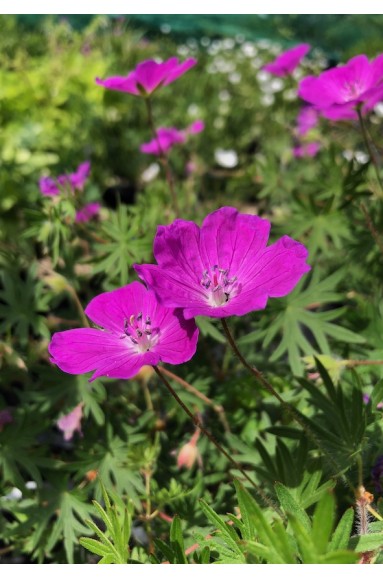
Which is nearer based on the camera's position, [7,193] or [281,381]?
[281,381]

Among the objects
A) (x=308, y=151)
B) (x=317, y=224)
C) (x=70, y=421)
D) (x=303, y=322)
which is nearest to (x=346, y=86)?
(x=317, y=224)

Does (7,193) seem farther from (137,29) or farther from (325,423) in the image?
(137,29)

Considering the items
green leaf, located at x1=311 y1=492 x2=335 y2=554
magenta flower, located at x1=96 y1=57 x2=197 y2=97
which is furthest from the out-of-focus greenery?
magenta flower, located at x1=96 y1=57 x2=197 y2=97

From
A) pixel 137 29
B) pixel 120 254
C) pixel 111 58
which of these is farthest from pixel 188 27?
pixel 120 254

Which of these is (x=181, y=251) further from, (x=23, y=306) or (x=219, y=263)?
(x=23, y=306)

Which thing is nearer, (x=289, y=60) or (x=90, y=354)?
(x=90, y=354)

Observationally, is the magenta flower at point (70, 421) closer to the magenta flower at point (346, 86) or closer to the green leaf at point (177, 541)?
the green leaf at point (177, 541)
